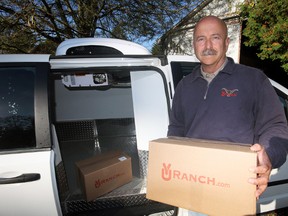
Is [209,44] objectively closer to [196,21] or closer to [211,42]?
[211,42]

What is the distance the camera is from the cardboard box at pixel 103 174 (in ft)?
7.79

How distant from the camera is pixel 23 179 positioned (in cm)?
178

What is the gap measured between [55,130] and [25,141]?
0.79 meters

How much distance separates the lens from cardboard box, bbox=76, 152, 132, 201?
93.5 inches

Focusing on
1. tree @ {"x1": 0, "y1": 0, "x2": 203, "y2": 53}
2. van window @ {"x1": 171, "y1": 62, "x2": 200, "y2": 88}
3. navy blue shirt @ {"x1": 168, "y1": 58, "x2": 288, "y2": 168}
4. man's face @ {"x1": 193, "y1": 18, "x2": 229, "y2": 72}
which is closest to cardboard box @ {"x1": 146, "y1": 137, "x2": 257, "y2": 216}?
navy blue shirt @ {"x1": 168, "y1": 58, "x2": 288, "y2": 168}

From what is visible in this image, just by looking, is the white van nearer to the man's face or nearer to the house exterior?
the man's face

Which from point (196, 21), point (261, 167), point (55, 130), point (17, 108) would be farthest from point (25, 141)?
point (196, 21)

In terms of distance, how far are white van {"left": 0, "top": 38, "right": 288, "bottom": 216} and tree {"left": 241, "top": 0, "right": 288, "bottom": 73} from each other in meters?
3.40

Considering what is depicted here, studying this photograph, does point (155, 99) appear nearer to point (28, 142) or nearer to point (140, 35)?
point (28, 142)

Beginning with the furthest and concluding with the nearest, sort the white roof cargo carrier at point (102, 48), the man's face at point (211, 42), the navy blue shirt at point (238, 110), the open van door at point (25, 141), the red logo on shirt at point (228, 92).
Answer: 1. the white roof cargo carrier at point (102, 48)
2. the open van door at point (25, 141)
3. the man's face at point (211, 42)
4. the red logo on shirt at point (228, 92)
5. the navy blue shirt at point (238, 110)

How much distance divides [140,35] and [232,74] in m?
8.75

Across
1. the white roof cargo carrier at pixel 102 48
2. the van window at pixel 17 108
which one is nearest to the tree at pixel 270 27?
the white roof cargo carrier at pixel 102 48

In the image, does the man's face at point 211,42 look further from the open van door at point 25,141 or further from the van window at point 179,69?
the open van door at point 25,141

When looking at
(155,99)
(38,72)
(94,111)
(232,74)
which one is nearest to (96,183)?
(155,99)
